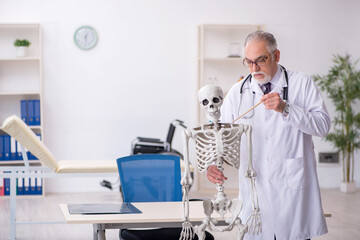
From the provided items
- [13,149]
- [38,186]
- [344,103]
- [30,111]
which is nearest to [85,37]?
[30,111]

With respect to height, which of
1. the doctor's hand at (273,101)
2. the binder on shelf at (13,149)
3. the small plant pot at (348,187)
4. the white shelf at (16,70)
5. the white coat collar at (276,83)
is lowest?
the small plant pot at (348,187)

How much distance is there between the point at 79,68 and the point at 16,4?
975mm

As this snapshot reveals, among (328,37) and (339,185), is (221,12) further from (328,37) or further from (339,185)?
(339,185)

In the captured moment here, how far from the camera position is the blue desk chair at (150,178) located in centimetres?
315

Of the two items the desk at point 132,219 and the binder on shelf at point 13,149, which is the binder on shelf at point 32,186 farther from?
the desk at point 132,219

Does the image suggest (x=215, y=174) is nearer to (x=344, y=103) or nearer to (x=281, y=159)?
(x=281, y=159)

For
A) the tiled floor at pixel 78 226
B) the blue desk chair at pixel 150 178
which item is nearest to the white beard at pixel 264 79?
the blue desk chair at pixel 150 178

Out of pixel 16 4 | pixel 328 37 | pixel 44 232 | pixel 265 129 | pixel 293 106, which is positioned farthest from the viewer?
pixel 328 37

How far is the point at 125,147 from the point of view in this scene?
645cm

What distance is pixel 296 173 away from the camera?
2.13m

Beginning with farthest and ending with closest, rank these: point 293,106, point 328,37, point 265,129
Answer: point 328,37 → point 265,129 → point 293,106

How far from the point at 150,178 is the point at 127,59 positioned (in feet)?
11.1

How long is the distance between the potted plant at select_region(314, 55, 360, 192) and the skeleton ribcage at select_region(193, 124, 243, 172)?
15.2 feet

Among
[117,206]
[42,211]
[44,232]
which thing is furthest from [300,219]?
[42,211]
